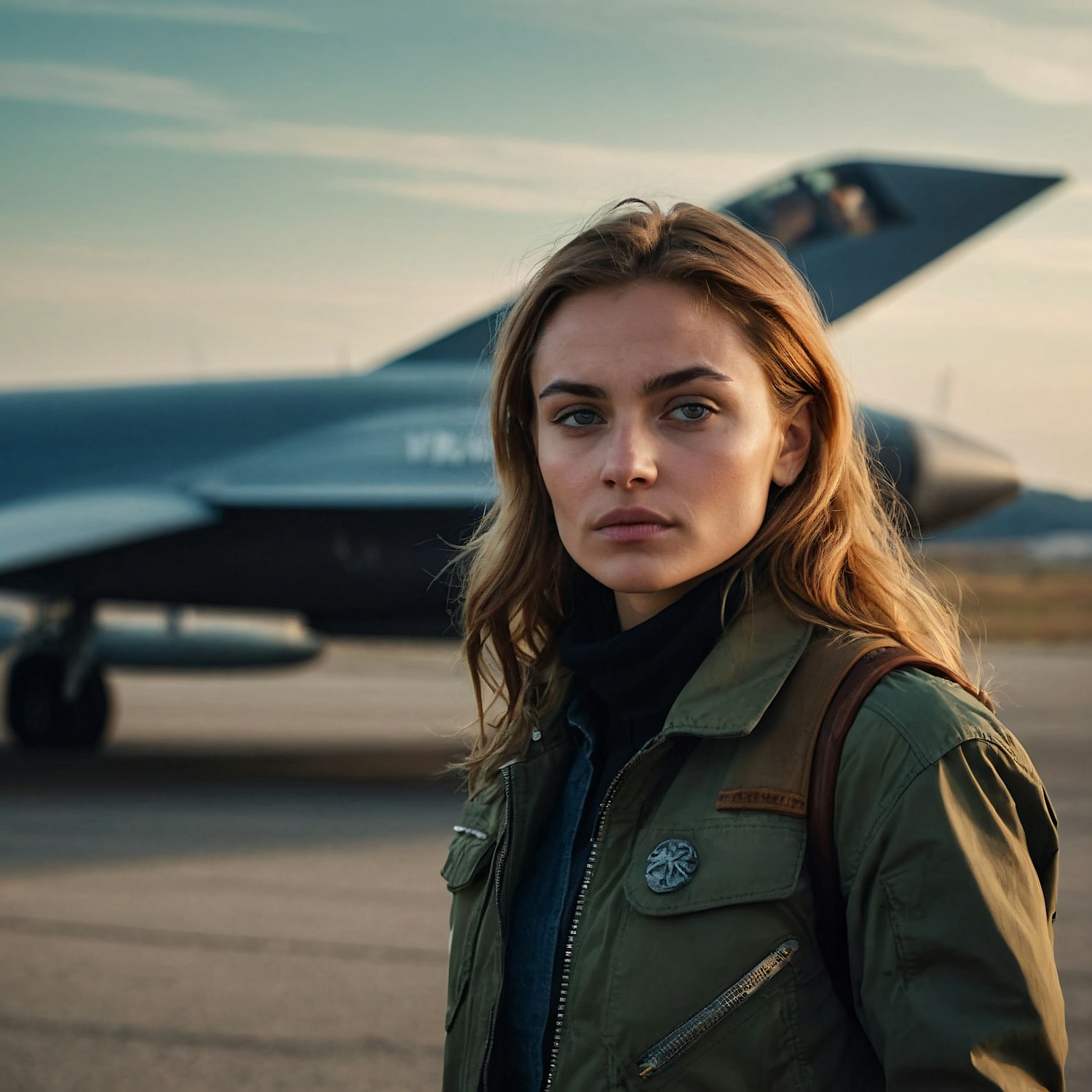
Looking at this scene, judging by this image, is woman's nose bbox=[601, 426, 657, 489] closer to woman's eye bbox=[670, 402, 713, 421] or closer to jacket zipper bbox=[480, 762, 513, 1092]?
woman's eye bbox=[670, 402, 713, 421]

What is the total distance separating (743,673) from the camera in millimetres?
1719

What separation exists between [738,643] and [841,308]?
11.7 meters

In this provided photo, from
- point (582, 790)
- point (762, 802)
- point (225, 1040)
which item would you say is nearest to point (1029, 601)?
point (225, 1040)

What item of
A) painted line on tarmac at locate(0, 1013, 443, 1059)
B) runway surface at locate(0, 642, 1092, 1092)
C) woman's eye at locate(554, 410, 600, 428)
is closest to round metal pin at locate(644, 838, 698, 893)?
woman's eye at locate(554, 410, 600, 428)

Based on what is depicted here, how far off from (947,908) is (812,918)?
0.16 meters

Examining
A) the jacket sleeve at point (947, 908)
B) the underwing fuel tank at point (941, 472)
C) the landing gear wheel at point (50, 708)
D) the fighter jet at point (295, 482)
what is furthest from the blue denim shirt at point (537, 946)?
the landing gear wheel at point (50, 708)

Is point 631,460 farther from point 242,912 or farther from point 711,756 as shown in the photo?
point 242,912

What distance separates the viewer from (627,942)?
5.27ft

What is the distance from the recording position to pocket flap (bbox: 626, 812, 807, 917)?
153 centimetres

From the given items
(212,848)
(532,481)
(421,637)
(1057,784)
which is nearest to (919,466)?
(1057,784)

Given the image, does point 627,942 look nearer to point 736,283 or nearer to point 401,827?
point 736,283

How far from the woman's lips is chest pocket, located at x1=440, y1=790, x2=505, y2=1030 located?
0.48 meters

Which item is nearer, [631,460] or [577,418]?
[631,460]

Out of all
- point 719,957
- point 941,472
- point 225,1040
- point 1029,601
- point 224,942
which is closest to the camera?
point 719,957
